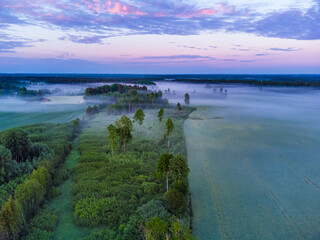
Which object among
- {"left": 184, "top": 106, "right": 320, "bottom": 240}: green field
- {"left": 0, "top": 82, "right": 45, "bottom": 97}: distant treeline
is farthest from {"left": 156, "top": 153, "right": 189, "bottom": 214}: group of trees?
{"left": 0, "top": 82, "right": 45, "bottom": 97}: distant treeline

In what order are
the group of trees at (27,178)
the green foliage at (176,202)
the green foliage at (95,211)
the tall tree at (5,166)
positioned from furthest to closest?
the tall tree at (5,166) < the green foliage at (176,202) < the green foliage at (95,211) < the group of trees at (27,178)

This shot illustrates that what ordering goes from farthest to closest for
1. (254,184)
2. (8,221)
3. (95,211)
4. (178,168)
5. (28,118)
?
(28,118), (254,184), (178,168), (95,211), (8,221)

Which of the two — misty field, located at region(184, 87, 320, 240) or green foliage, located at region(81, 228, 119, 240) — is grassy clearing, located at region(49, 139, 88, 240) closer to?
green foliage, located at region(81, 228, 119, 240)

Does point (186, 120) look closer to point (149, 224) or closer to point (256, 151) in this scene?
point (256, 151)

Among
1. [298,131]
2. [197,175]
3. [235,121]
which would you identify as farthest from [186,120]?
[197,175]

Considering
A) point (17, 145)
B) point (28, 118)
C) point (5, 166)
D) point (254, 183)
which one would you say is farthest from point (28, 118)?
point (254, 183)

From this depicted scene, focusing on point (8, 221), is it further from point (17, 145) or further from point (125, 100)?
point (125, 100)

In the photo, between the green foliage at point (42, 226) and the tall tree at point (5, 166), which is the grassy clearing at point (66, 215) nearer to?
the green foliage at point (42, 226)

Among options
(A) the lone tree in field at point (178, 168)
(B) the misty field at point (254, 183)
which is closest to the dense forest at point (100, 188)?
(A) the lone tree in field at point (178, 168)
